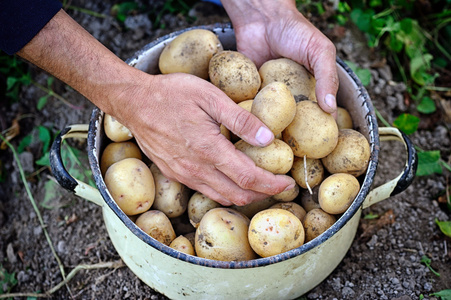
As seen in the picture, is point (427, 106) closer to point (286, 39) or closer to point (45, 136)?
point (286, 39)

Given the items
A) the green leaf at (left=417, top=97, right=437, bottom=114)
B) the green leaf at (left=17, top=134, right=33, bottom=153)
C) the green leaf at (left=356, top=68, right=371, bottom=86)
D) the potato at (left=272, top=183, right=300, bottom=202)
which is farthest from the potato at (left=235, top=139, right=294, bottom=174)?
the green leaf at (left=17, top=134, right=33, bottom=153)

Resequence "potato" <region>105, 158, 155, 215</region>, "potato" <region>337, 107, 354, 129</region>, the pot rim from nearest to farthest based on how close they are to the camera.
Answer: the pot rim → "potato" <region>105, 158, 155, 215</region> → "potato" <region>337, 107, 354, 129</region>

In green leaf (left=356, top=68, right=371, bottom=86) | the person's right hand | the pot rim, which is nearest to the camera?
the pot rim

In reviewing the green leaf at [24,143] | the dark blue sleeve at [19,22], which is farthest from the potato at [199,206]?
the green leaf at [24,143]

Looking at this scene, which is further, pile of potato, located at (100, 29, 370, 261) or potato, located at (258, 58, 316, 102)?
potato, located at (258, 58, 316, 102)

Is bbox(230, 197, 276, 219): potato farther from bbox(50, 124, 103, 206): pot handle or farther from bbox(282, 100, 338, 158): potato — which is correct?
bbox(50, 124, 103, 206): pot handle

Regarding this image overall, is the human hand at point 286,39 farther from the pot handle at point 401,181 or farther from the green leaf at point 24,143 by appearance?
the green leaf at point 24,143

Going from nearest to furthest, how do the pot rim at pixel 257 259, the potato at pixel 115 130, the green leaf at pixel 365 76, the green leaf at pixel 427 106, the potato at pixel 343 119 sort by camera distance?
1. the pot rim at pixel 257 259
2. the potato at pixel 115 130
3. the potato at pixel 343 119
4. the green leaf at pixel 365 76
5. the green leaf at pixel 427 106

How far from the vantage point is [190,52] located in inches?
61.9

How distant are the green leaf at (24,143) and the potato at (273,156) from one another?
133 centimetres

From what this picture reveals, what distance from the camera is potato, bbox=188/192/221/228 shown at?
4.79 ft

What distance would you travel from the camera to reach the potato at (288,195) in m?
1.42

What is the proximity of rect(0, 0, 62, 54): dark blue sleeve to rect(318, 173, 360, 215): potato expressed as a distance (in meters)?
1.02

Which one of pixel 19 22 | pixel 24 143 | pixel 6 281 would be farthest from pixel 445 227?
pixel 24 143
